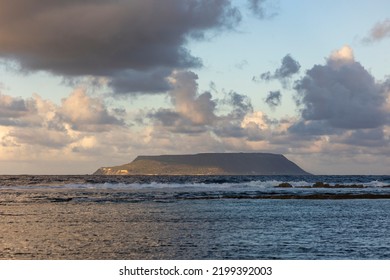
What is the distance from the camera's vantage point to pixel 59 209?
5731 cm

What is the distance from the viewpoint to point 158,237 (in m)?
35.3

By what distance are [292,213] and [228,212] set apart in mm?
6343

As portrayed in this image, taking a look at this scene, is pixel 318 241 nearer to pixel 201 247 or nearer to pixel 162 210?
pixel 201 247

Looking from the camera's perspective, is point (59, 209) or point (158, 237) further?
point (59, 209)

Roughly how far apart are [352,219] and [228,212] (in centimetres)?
1240

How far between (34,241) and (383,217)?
31.5 m
